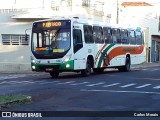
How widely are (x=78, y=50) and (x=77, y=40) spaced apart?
567 mm

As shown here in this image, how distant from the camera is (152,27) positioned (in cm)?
6675

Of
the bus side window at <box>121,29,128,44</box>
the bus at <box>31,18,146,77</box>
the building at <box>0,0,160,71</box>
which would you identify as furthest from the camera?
the building at <box>0,0,160,71</box>

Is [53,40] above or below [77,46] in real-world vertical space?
above

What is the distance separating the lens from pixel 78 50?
81.3 ft

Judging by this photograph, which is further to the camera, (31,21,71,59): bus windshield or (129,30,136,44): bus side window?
(129,30,136,44): bus side window

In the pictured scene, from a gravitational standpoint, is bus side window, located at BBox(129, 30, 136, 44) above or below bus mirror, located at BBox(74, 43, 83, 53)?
above

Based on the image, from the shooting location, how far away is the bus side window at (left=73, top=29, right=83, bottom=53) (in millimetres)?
24500

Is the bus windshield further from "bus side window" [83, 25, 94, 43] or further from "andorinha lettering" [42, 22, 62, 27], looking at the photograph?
"bus side window" [83, 25, 94, 43]

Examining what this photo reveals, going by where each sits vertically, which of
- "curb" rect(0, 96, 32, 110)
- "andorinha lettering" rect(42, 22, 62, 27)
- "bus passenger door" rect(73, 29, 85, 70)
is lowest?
"curb" rect(0, 96, 32, 110)

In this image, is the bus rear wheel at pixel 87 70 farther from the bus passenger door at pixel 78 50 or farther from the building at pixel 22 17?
the building at pixel 22 17

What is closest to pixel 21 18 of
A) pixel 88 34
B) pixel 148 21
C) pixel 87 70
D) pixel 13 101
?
pixel 88 34

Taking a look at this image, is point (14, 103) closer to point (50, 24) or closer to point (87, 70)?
point (50, 24)

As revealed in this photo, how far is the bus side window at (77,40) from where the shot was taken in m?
24.5

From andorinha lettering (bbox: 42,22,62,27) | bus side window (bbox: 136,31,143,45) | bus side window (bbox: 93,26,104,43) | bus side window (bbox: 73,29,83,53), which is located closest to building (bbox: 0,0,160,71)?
bus side window (bbox: 136,31,143,45)
